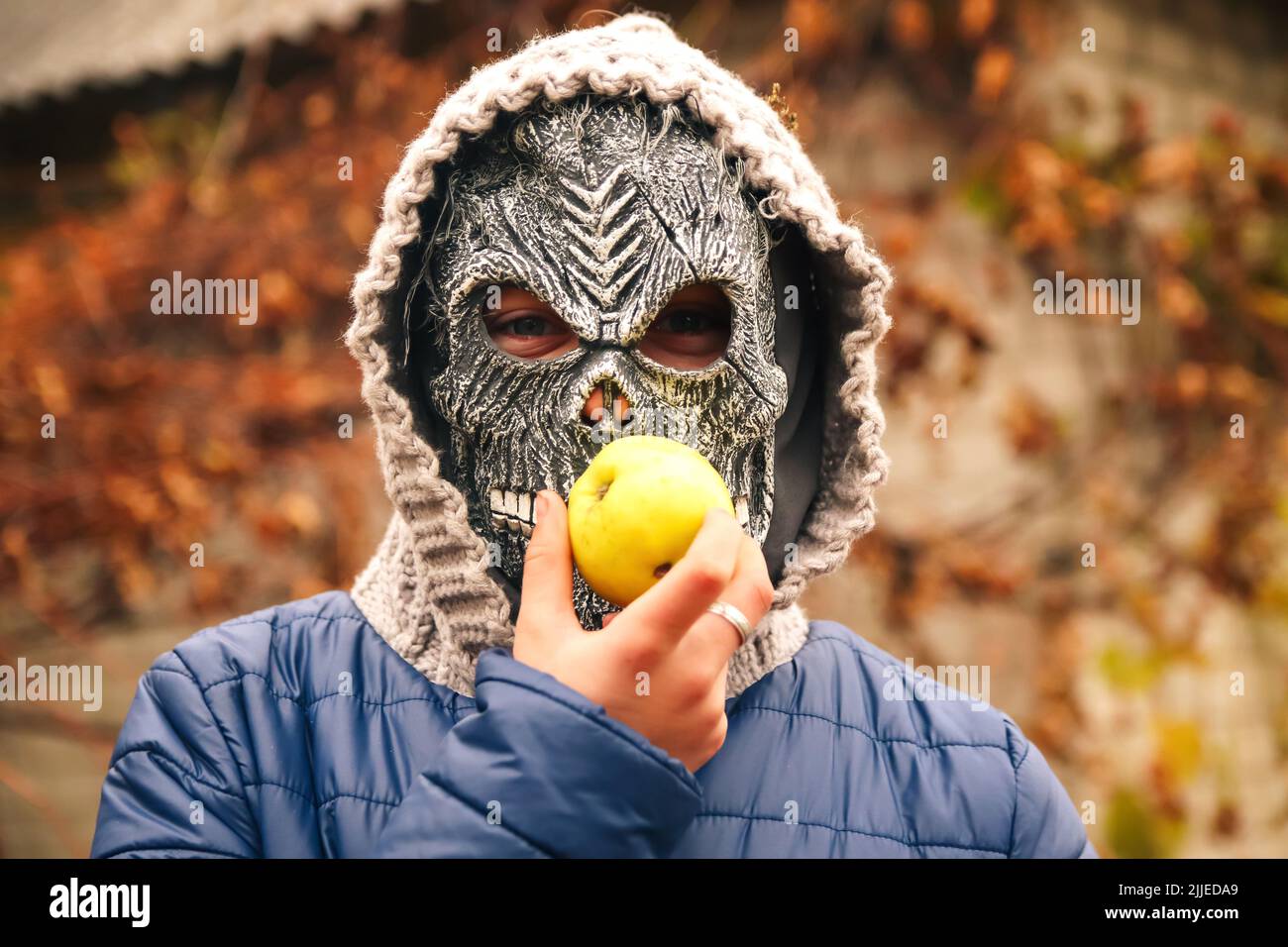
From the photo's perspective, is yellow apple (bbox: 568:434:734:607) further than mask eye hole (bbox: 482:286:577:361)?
No

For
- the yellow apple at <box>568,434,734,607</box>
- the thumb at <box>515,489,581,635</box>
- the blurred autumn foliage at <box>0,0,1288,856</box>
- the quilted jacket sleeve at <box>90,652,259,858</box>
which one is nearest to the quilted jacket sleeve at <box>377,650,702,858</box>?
the thumb at <box>515,489,581,635</box>

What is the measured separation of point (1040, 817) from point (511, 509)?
104cm

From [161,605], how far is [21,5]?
3.40 meters

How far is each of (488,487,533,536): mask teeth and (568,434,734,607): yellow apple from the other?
0.21m

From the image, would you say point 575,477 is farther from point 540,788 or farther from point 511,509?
point 540,788

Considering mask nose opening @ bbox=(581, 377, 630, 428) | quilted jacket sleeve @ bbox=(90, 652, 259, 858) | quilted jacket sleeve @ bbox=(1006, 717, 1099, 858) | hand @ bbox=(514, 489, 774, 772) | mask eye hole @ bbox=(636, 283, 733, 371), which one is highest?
mask eye hole @ bbox=(636, 283, 733, 371)

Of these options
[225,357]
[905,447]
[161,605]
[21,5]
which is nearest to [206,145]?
[225,357]

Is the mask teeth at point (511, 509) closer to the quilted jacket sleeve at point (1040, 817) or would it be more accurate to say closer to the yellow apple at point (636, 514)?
the yellow apple at point (636, 514)

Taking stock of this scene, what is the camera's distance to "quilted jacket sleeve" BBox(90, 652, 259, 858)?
1.64 metres

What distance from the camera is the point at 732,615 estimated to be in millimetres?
1546

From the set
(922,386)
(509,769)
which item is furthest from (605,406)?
(922,386)

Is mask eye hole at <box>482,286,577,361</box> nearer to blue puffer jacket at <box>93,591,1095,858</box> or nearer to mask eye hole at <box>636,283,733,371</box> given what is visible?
mask eye hole at <box>636,283,733,371</box>

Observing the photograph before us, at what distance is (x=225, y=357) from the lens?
5.27m
